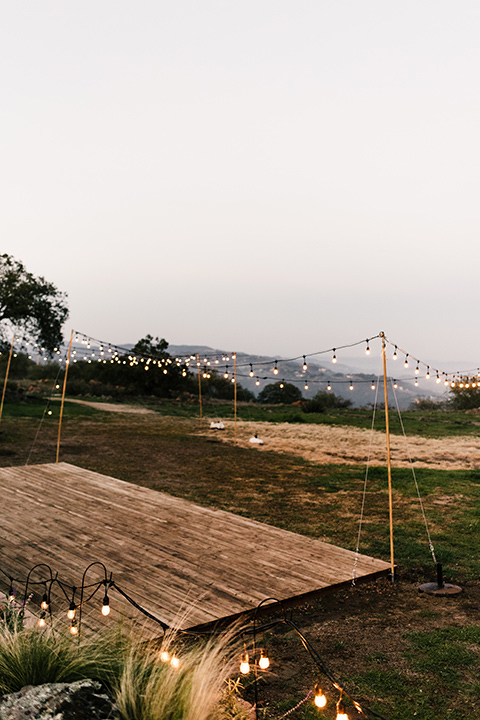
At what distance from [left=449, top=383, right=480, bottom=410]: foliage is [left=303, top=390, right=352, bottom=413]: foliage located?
22.8 ft

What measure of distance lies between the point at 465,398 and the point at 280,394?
1431 centimetres

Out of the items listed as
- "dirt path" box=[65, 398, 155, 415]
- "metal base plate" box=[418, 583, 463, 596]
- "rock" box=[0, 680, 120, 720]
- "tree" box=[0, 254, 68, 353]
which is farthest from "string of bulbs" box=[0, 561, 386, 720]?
"dirt path" box=[65, 398, 155, 415]

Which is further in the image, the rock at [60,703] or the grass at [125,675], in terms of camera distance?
the grass at [125,675]

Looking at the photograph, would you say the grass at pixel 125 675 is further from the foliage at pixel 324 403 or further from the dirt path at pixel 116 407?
the foliage at pixel 324 403

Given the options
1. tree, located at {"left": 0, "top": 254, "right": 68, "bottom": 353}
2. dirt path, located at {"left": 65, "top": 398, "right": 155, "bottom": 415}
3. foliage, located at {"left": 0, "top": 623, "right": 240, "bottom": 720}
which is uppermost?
tree, located at {"left": 0, "top": 254, "right": 68, "bottom": 353}

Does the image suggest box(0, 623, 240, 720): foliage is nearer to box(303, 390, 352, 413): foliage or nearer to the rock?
the rock

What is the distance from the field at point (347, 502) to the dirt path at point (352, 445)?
0.22 ft

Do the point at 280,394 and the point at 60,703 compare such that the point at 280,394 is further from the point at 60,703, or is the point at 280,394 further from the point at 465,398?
the point at 60,703

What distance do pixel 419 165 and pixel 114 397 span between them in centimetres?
2186

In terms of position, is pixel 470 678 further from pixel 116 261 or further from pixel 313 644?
pixel 116 261

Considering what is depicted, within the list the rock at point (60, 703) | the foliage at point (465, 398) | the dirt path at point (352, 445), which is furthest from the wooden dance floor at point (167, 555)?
the foliage at point (465, 398)

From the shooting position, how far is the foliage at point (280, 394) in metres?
43.7

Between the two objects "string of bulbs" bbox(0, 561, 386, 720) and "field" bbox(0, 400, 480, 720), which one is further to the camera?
"field" bbox(0, 400, 480, 720)

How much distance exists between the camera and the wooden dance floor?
17.1 feet
